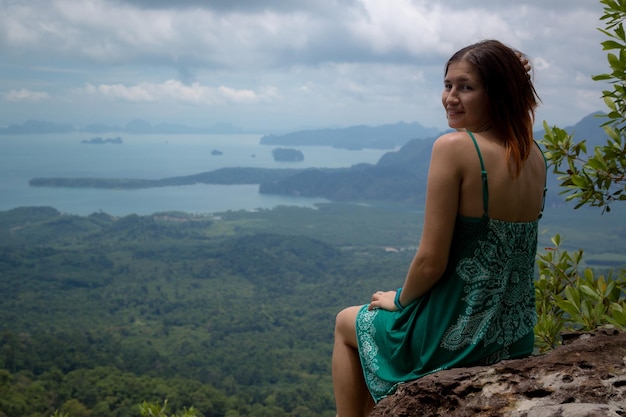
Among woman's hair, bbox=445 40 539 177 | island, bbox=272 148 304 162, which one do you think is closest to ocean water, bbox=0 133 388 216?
island, bbox=272 148 304 162

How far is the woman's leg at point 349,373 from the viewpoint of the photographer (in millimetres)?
1911

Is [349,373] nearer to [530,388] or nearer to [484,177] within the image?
[530,388]

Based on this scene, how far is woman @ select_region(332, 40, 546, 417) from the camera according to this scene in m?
1.63

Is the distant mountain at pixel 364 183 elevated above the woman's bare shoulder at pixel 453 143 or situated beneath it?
situated beneath

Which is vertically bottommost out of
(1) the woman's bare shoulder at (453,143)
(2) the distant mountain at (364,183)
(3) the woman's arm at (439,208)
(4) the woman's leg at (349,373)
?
(2) the distant mountain at (364,183)

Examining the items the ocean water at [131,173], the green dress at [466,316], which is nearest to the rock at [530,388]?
the green dress at [466,316]

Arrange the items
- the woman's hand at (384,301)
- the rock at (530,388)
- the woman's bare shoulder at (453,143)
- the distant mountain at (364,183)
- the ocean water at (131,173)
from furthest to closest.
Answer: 1. the distant mountain at (364,183)
2. the ocean water at (131,173)
3. the woman's hand at (384,301)
4. the woman's bare shoulder at (453,143)
5. the rock at (530,388)

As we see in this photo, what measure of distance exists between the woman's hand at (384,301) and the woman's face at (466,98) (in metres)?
0.54

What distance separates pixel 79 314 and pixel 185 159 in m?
140

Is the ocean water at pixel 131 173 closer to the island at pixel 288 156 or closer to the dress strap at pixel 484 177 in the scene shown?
the island at pixel 288 156

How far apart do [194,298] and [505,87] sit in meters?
57.0

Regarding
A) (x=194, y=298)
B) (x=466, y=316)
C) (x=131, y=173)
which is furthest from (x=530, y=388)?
(x=131, y=173)

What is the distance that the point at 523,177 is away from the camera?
1691 mm

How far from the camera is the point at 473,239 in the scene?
1.68 m
